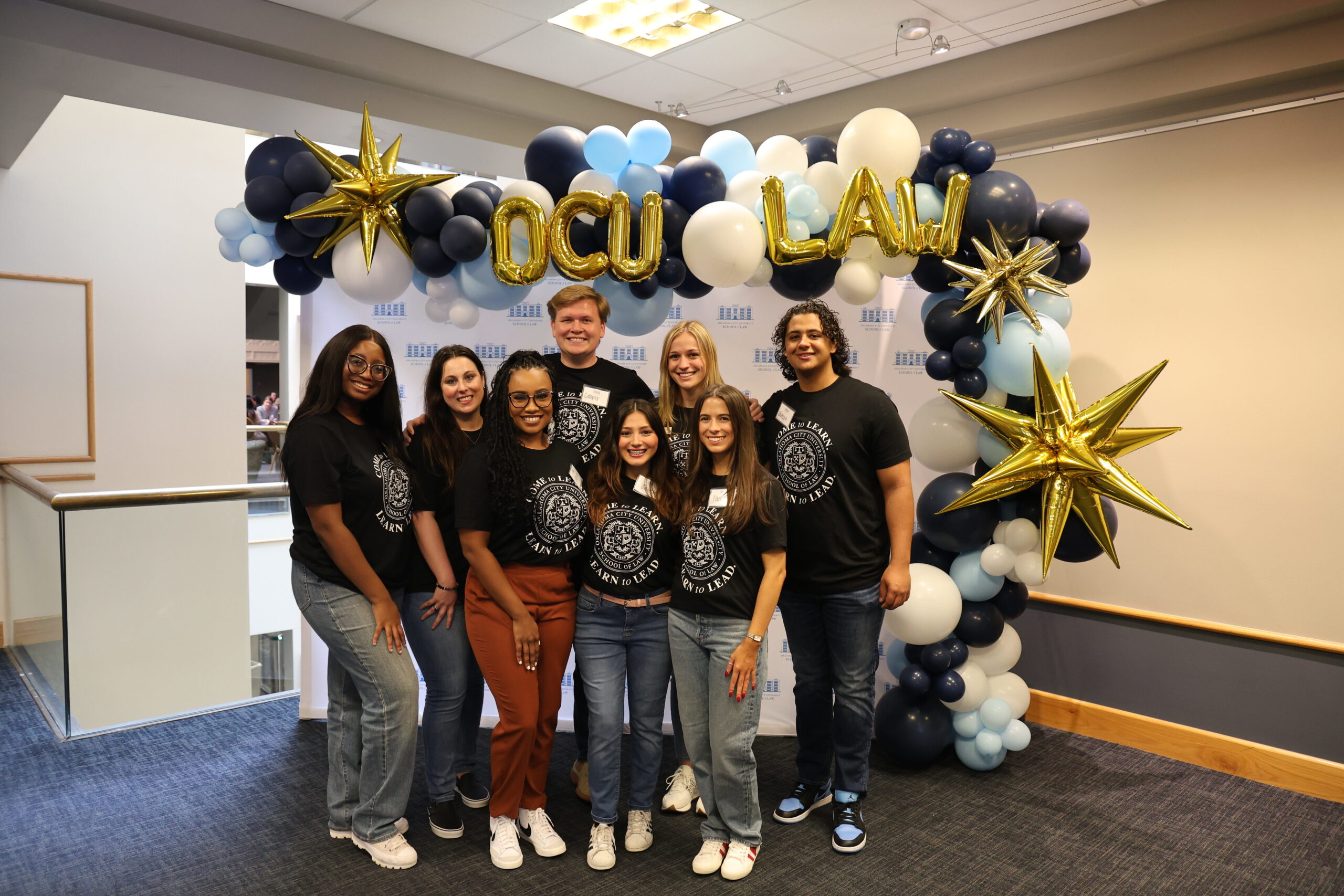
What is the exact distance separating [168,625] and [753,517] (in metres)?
2.69

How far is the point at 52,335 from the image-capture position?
4.88m

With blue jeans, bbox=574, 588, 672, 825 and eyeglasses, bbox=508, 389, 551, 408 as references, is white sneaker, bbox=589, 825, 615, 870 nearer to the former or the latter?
blue jeans, bbox=574, 588, 672, 825

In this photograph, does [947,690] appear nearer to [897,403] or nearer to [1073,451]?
[1073,451]

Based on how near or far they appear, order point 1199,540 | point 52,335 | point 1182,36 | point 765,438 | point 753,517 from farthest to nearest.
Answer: point 52,335 < point 1199,540 < point 1182,36 < point 765,438 < point 753,517

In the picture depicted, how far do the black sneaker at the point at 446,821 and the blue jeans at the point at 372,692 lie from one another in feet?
0.54

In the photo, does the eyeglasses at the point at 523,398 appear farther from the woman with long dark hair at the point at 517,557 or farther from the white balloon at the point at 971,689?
the white balloon at the point at 971,689

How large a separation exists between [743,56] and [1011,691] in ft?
9.30

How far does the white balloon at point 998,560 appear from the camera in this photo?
2.99 m

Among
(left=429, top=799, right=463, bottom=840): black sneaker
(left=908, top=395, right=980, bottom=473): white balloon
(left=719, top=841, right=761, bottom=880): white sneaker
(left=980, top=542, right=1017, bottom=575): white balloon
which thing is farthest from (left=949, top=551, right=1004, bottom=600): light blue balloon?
(left=429, top=799, right=463, bottom=840): black sneaker

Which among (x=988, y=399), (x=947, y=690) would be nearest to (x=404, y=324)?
(x=988, y=399)

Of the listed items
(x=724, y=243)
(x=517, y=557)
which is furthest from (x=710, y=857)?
(x=724, y=243)

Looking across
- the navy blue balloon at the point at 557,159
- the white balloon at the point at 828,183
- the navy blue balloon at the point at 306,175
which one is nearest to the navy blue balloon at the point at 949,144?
the white balloon at the point at 828,183

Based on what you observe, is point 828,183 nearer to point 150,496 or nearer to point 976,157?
point 976,157

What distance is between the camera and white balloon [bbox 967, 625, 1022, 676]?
10.5 ft
